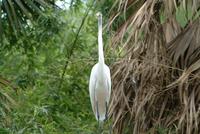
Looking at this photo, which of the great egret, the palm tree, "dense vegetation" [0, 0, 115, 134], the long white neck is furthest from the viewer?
"dense vegetation" [0, 0, 115, 134]

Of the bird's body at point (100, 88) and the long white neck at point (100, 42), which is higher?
the long white neck at point (100, 42)

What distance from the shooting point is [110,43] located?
152 inches

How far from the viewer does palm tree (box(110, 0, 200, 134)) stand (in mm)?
3479

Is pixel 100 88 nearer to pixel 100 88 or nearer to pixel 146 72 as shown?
pixel 100 88

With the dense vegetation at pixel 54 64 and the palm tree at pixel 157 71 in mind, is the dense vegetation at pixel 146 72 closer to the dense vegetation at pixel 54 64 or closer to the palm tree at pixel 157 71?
the palm tree at pixel 157 71

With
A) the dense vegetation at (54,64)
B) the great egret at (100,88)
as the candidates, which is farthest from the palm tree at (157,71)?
the dense vegetation at (54,64)

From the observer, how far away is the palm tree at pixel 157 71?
137 inches

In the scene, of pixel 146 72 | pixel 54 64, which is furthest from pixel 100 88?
pixel 54 64

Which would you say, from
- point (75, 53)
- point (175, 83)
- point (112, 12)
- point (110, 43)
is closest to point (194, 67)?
point (175, 83)

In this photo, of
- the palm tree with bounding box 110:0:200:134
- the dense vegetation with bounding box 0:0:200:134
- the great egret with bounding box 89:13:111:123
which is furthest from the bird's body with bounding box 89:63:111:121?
→ the palm tree with bounding box 110:0:200:134

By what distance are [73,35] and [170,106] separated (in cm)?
227

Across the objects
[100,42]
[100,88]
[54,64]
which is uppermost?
[100,42]

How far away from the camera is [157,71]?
11.9 ft

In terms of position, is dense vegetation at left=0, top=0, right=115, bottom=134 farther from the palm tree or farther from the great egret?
the palm tree
